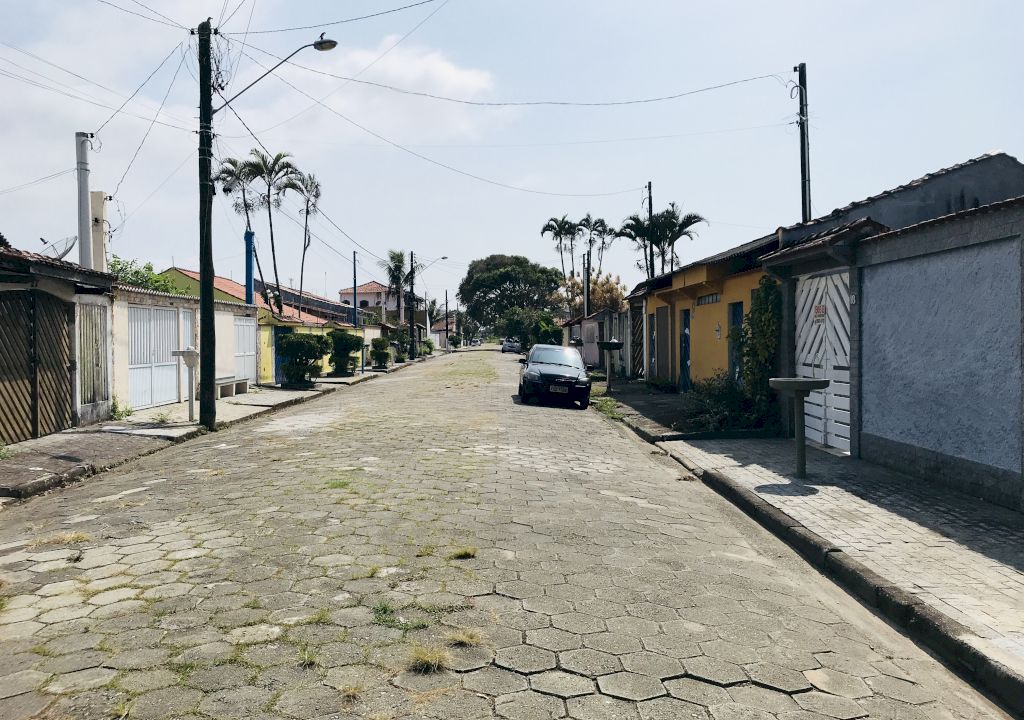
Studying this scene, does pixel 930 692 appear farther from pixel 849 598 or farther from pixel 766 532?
A: pixel 766 532

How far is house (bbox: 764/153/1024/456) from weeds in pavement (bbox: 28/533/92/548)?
352 inches

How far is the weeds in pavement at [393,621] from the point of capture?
409 cm

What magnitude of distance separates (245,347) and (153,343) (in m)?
6.27

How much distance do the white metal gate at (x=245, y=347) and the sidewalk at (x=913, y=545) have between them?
642 inches

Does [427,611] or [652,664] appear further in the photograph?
[427,611]

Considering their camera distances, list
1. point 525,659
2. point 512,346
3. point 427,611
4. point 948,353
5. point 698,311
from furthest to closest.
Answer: point 512,346, point 698,311, point 948,353, point 427,611, point 525,659

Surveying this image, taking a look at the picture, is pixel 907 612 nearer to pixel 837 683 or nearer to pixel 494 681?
pixel 837 683

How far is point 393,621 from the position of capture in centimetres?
416

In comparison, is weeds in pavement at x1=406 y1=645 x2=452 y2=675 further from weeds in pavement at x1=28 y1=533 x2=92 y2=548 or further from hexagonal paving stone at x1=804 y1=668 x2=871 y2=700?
weeds in pavement at x1=28 y1=533 x2=92 y2=548

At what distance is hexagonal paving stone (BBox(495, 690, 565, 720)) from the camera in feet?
10.5

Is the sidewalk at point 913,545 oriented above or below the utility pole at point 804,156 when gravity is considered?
below

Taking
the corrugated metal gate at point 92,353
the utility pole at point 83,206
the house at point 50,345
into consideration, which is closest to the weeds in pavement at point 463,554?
the house at point 50,345

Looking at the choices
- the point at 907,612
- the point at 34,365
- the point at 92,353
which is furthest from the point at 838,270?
the point at 92,353

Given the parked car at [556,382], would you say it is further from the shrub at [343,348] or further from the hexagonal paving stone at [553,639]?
the hexagonal paving stone at [553,639]
